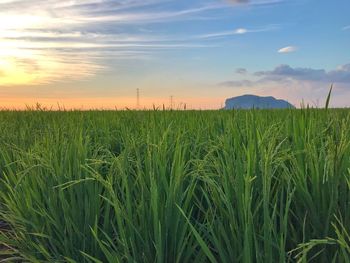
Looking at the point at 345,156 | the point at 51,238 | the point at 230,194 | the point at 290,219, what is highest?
the point at 345,156

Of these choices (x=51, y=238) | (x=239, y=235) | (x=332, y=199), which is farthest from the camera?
(x=51, y=238)

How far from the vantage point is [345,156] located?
6.00 ft

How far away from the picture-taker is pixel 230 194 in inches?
64.2

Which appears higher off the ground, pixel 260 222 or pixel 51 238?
pixel 260 222

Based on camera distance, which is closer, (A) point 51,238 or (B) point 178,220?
(B) point 178,220

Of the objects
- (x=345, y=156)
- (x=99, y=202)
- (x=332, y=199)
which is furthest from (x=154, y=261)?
(x=345, y=156)

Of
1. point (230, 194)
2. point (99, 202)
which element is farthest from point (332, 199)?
point (99, 202)

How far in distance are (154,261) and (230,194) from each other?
1.24 ft

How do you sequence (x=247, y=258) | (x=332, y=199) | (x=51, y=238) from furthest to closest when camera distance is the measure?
(x=51, y=238) → (x=332, y=199) → (x=247, y=258)

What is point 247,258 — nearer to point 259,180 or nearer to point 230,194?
point 230,194

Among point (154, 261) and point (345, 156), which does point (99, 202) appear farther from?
point (345, 156)

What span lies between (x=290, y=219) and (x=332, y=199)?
10.1 inches

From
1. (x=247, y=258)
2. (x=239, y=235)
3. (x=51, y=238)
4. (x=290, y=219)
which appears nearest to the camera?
(x=247, y=258)

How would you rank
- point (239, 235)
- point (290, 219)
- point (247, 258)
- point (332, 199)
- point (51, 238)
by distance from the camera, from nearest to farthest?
point (247, 258) → point (239, 235) → point (332, 199) → point (290, 219) → point (51, 238)
